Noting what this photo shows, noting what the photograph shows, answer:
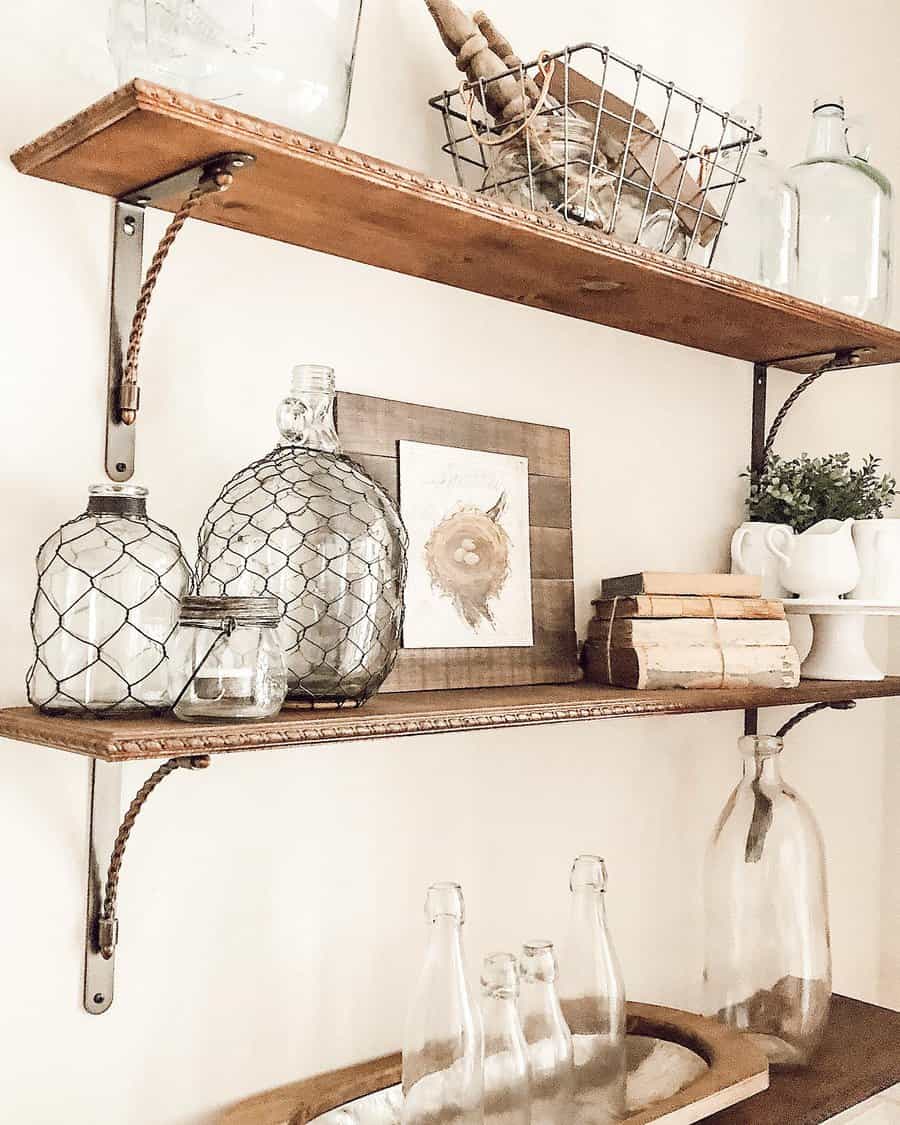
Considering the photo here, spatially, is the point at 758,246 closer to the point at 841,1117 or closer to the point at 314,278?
the point at 314,278

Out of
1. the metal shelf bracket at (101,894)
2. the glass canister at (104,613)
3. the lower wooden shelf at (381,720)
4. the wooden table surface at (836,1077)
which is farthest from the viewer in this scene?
the wooden table surface at (836,1077)

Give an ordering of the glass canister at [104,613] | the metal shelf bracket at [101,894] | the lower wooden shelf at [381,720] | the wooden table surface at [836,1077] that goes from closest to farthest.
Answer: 1. the lower wooden shelf at [381,720]
2. the glass canister at [104,613]
3. the metal shelf bracket at [101,894]
4. the wooden table surface at [836,1077]

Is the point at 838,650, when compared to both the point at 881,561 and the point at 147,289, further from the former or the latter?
the point at 147,289

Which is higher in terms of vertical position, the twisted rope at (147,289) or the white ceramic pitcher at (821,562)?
the twisted rope at (147,289)

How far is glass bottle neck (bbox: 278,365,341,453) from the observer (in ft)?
3.39

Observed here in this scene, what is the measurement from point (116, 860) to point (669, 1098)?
1.89ft

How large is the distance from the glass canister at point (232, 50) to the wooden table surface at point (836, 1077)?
1.05 metres

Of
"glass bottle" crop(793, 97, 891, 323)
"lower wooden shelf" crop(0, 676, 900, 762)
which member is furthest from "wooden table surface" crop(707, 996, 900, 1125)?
"glass bottle" crop(793, 97, 891, 323)

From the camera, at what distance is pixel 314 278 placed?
1178 mm

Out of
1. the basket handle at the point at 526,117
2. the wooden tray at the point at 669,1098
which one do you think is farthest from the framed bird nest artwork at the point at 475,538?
the wooden tray at the point at 669,1098

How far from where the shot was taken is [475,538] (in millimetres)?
1259

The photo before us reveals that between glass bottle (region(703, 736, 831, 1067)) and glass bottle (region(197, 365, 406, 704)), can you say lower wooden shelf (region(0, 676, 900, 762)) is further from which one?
glass bottle (region(703, 736, 831, 1067))

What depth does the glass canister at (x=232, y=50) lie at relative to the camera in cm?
91

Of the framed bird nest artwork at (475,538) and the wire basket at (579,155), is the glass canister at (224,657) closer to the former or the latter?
the framed bird nest artwork at (475,538)
